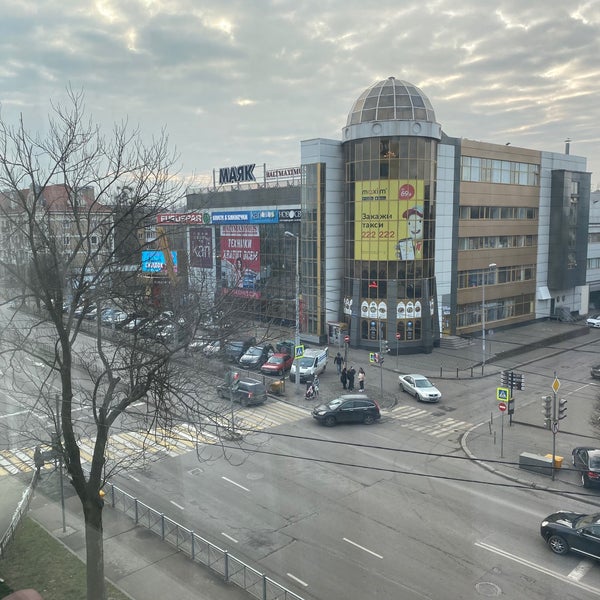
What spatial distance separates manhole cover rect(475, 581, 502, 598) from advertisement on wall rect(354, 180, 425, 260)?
24.3 m

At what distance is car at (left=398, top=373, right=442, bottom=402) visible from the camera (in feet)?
80.0

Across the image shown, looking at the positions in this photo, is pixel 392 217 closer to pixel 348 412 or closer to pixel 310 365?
pixel 310 365

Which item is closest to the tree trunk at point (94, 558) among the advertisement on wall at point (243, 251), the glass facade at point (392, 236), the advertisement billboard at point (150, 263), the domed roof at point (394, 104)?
the advertisement billboard at point (150, 263)

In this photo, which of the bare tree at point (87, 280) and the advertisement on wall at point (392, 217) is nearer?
the bare tree at point (87, 280)

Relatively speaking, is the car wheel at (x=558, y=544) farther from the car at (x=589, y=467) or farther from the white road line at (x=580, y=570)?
the car at (x=589, y=467)

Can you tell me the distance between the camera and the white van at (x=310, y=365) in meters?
27.4

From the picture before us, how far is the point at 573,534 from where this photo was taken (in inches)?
475

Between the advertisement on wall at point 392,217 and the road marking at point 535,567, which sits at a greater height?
the advertisement on wall at point 392,217

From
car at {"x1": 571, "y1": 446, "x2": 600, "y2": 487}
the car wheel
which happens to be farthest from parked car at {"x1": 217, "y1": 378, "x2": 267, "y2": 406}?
the car wheel

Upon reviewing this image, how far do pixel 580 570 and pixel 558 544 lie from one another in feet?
2.16

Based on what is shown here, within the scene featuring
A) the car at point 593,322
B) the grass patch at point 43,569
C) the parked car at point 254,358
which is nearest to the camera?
the grass patch at point 43,569

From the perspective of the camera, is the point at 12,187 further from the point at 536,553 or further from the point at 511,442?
the point at 511,442

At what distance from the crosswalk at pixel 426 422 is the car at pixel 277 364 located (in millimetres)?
6931

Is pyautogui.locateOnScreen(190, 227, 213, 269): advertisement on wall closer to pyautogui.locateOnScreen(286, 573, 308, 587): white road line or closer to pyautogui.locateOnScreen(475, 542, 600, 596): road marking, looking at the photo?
pyautogui.locateOnScreen(286, 573, 308, 587): white road line
